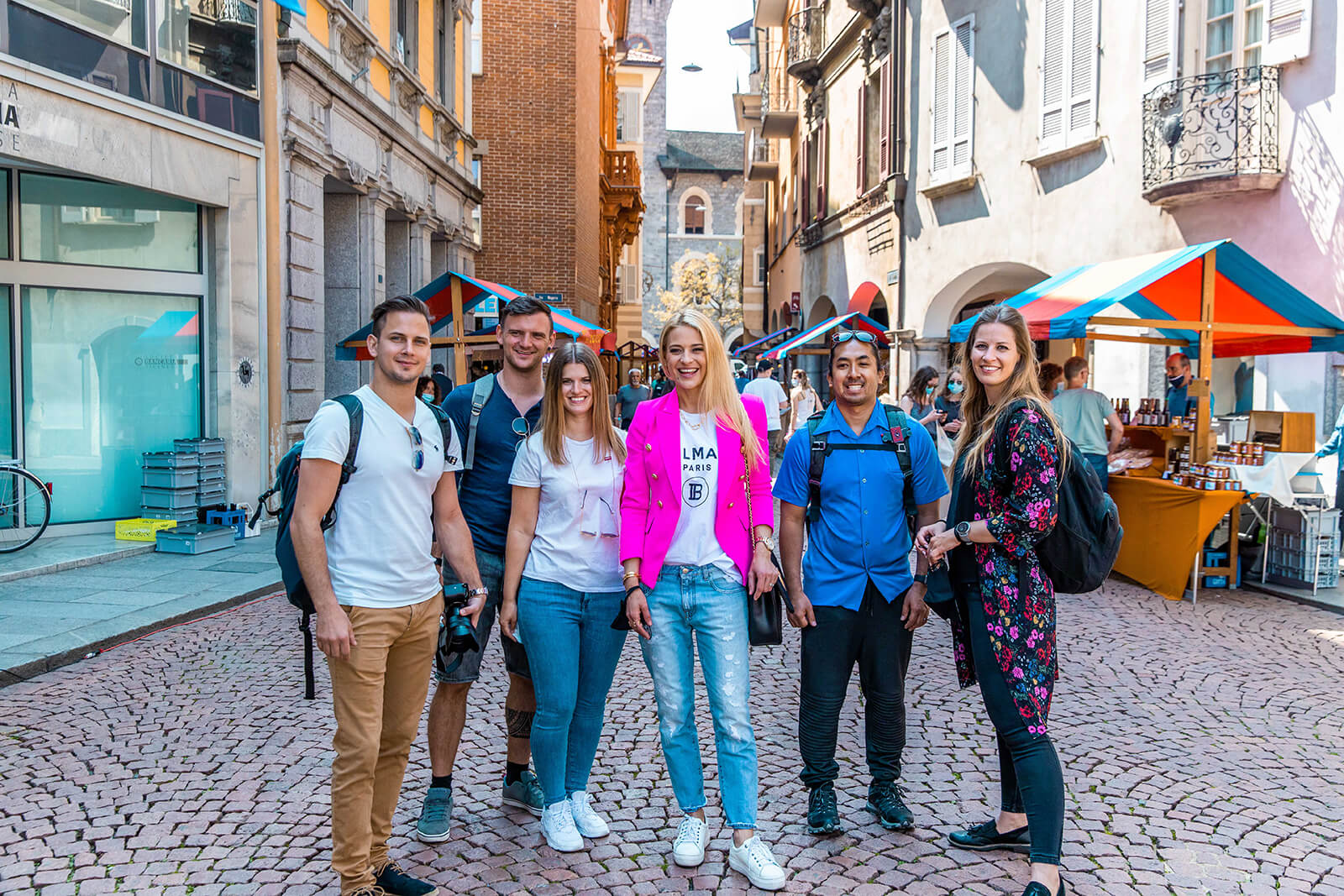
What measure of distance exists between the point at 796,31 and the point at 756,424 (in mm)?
24858

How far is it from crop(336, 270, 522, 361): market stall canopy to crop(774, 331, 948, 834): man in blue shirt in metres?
7.47

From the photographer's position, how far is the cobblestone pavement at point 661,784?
11.5 feet

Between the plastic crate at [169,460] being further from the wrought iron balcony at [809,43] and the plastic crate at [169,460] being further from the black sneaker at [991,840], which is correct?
the wrought iron balcony at [809,43]

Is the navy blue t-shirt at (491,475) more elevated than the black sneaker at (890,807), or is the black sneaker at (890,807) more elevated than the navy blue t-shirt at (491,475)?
the navy blue t-shirt at (491,475)

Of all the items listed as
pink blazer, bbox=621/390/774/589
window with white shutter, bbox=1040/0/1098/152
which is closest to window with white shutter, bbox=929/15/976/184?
window with white shutter, bbox=1040/0/1098/152

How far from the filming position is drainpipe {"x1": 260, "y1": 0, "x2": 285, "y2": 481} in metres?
11.2

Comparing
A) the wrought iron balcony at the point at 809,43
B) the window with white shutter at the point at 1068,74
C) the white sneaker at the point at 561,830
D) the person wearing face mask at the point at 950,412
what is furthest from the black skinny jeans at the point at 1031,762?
the wrought iron balcony at the point at 809,43

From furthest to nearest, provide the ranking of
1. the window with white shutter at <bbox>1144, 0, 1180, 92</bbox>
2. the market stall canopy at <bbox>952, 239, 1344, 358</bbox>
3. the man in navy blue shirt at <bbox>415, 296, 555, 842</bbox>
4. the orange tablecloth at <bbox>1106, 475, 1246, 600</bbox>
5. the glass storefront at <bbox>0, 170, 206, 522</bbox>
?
1. the window with white shutter at <bbox>1144, 0, 1180, 92</bbox>
2. the glass storefront at <bbox>0, 170, 206, 522</bbox>
3. the market stall canopy at <bbox>952, 239, 1344, 358</bbox>
4. the orange tablecloth at <bbox>1106, 475, 1246, 600</bbox>
5. the man in navy blue shirt at <bbox>415, 296, 555, 842</bbox>

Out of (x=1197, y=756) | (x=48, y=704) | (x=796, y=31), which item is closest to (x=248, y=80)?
(x=48, y=704)

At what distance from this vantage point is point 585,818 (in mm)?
3783

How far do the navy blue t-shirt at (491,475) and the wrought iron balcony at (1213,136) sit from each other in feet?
32.6

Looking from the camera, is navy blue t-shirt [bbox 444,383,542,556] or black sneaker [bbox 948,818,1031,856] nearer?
black sneaker [bbox 948,818,1031,856]

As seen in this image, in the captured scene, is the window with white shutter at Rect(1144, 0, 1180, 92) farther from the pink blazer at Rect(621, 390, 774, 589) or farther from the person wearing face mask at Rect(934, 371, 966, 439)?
the pink blazer at Rect(621, 390, 774, 589)

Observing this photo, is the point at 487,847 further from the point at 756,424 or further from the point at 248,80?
the point at 248,80
